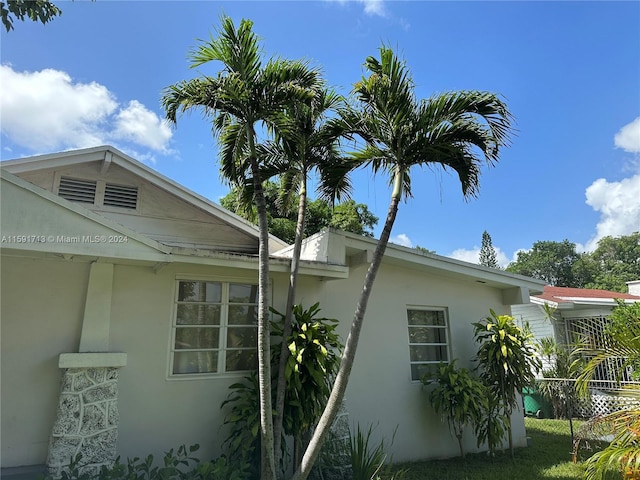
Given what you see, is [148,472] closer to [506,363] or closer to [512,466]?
[512,466]

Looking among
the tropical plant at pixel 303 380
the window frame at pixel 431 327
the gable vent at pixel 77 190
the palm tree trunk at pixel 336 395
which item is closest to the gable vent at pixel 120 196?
the gable vent at pixel 77 190

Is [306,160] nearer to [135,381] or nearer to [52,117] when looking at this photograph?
[135,381]

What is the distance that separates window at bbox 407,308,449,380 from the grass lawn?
1.58 m

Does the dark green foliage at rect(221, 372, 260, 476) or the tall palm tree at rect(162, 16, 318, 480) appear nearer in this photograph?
the tall palm tree at rect(162, 16, 318, 480)

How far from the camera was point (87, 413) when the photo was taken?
177 inches

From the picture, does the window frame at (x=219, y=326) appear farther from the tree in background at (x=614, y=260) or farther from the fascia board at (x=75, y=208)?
the tree in background at (x=614, y=260)

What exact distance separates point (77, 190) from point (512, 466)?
913 cm

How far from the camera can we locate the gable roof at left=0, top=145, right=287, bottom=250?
6395mm

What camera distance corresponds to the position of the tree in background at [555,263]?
44375 millimetres

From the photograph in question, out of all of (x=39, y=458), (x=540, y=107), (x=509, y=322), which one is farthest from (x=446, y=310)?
(x=39, y=458)

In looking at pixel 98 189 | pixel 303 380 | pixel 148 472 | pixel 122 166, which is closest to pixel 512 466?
pixel 303 380

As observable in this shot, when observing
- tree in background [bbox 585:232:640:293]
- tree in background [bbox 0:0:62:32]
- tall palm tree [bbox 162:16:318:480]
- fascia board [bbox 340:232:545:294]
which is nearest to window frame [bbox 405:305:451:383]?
fascia board [bbox 340:232:545:294]

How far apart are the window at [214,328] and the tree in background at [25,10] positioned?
11.6 feet

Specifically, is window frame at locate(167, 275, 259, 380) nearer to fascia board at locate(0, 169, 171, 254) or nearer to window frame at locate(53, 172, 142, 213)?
fascia board at locate(0, 169, 171, 254)
